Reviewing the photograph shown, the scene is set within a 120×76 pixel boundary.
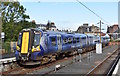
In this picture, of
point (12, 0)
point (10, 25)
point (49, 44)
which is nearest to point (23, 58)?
point (49, 44)

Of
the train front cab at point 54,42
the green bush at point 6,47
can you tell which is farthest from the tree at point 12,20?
the train front cab at point 54,42

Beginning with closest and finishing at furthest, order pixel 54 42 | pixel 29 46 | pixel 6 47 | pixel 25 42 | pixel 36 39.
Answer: pixel 29 46 → pixel 25 42 → pixel 36 39 → pixel 54 42 → pixel 6 47

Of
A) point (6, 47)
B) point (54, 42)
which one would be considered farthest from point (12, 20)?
point (54, 42)

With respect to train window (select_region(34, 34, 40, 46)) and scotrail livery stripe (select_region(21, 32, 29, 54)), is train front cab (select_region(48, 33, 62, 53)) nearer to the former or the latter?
train window (select_region(34, 34, 40, 46))

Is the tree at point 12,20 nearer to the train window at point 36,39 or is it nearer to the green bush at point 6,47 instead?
the green bush at point 6,47

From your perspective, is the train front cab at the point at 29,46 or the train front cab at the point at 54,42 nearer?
the train front cab at the point at 29,46

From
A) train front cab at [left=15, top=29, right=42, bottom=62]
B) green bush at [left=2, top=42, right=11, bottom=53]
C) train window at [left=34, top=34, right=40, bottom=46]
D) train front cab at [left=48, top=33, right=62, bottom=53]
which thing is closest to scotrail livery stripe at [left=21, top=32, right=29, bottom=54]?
train front cab at [left=15, top=29, right=42, bottom=62]

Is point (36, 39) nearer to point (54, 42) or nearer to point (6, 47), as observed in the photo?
point (54, 42)

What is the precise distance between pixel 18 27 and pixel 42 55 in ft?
99.5

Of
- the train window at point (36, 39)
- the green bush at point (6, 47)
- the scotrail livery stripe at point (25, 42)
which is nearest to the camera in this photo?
the scotrail livery stripe at point (25, 42)

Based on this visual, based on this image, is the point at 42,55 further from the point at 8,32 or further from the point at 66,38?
the point at 8,32

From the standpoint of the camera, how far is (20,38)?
1636cm

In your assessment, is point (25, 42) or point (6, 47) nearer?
point (25, 42)

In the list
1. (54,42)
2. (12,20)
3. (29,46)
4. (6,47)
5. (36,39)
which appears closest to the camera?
(29,46)
